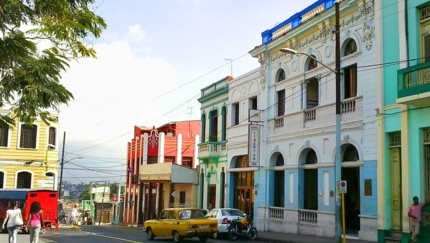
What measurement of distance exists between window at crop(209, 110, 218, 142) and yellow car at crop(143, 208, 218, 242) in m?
13.3

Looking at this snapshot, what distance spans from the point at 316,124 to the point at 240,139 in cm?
833

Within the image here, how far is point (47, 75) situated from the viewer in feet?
23.9

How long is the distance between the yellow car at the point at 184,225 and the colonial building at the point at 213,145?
11680 millimetres

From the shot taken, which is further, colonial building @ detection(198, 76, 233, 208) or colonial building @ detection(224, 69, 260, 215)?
colonial building @ detection(198, 76, 233, 208)

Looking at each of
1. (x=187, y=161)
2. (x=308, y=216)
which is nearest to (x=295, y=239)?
(x=308, y=216)

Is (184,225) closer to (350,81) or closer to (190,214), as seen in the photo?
(190,214)

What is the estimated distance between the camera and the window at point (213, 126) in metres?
37.5

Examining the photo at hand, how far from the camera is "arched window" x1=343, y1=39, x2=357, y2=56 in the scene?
23558 millimetres

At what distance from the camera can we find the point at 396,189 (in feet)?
66.0

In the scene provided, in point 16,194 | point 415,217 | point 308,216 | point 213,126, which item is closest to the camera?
point 415,217

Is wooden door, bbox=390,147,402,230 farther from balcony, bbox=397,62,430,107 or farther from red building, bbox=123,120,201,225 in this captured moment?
red building, bbox=123,120,201,225

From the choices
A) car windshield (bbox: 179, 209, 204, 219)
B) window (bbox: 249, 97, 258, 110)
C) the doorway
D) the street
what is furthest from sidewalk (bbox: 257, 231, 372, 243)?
window (bbox: 249, 97, 258, 110)

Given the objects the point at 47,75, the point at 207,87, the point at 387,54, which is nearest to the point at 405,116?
the point at 387,54

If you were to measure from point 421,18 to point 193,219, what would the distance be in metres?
12.2
